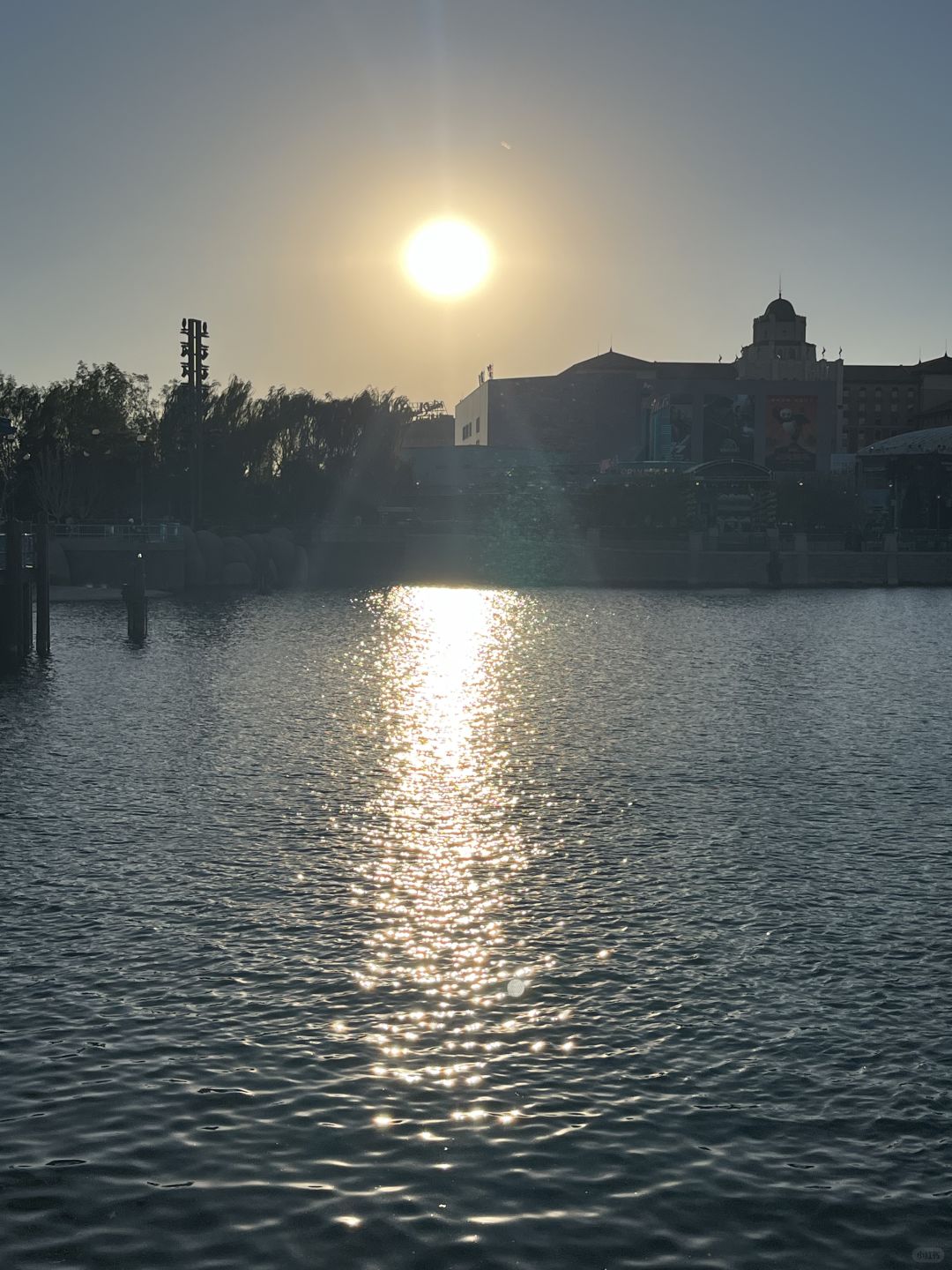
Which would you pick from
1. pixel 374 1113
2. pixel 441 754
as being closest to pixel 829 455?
pixel 441 754

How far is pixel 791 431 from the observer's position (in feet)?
613

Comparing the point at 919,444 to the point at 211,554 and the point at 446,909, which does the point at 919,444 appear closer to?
the point at 211,554

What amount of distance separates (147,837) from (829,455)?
180602 millimetres

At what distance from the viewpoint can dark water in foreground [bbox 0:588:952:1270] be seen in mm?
8258

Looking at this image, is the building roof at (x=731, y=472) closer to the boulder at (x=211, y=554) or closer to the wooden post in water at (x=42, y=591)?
the boulder at (x=211, y=554)

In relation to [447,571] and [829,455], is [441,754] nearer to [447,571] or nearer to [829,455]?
[447,571]

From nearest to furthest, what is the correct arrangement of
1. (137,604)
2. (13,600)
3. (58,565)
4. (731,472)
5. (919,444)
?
(13,600)
(137,604)
(58,565)
(731,472)
(919,444)

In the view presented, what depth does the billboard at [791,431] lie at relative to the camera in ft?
609

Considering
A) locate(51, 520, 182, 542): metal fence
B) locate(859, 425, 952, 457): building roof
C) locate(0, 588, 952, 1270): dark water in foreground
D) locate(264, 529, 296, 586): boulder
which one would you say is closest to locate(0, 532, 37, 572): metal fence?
locate(0, 588, 952, 1270): dark water in foreground

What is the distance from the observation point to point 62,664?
41.8 m

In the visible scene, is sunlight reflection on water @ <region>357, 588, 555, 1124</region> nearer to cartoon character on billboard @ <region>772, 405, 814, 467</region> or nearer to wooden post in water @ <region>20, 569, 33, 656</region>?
wooden post in water @ <region>20, 569, 33, 656</region>

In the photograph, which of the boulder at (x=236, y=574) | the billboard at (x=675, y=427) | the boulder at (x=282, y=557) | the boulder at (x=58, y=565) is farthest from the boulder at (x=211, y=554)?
the billboard at (x=675, y=427)

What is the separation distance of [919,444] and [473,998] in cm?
16274

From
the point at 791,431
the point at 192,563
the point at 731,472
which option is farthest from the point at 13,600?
the point at 791,431
